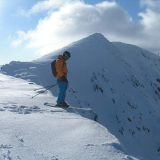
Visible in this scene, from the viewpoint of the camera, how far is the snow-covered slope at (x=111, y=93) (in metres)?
13.5

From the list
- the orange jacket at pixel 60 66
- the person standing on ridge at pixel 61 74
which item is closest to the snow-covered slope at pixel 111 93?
the person standing on ridge at pixel 61 74

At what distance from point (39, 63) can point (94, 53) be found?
28.7 feet

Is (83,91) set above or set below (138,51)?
below

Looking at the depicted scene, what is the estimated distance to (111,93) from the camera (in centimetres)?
1717

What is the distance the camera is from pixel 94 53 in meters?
22.4

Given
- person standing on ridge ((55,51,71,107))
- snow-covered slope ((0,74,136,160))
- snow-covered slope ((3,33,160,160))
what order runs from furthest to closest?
1. snow-covered slope ((3,33,160,160))
2. person standing on ridge ((55,51,71,107))
3. snow-covered slope ((0,74,136,160))

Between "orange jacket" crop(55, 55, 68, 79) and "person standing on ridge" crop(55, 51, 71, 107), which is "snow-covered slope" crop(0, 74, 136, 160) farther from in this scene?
"orange jacket" crop(55, 55, 68, 79)

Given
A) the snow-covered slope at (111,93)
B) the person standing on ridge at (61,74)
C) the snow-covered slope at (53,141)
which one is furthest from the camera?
the snow-covered slope at (111,93)

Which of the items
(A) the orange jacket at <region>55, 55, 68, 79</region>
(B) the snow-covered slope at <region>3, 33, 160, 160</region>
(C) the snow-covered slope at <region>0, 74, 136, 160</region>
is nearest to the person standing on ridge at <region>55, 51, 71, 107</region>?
(A) the orange jacket at <region>55, 55, 68, 79</region>

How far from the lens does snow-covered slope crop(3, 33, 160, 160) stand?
44.2 feet

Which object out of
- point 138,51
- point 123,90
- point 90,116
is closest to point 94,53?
point 123,90

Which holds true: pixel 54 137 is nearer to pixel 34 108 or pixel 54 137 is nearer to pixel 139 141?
pixel 34 108

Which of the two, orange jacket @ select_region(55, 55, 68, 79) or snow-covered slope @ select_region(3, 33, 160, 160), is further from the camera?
snow-covered slope @ select_region(3, 33, 160, 160)

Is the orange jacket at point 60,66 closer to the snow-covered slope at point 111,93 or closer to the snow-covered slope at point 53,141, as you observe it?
the snow-covered slope at point 53,141
